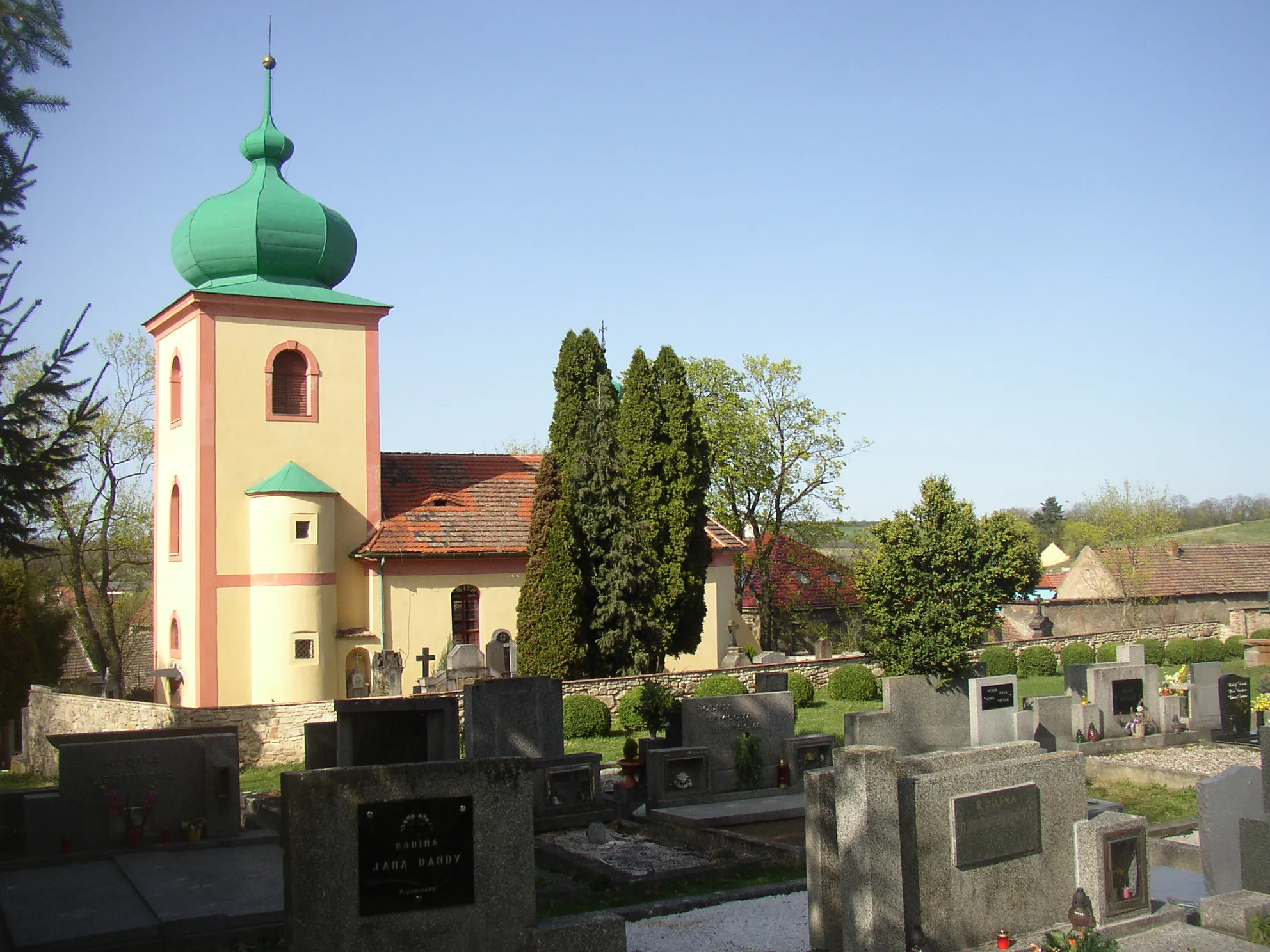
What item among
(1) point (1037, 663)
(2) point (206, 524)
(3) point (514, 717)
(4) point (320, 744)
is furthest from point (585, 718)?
(1) point (1037, 663)

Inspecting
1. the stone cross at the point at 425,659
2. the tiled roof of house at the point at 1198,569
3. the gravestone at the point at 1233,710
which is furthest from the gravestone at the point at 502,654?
the tiled roof of house at the point at 1198,569

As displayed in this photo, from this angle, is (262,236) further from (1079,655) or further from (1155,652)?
(1155,652)

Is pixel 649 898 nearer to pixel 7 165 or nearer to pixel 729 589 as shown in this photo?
pixel 7 165

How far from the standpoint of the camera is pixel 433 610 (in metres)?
28.0

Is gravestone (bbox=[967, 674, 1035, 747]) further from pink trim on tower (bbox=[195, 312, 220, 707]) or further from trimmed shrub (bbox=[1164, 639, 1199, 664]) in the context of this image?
trimmed shrub (bbox=[1164, 639, 1199, 664])

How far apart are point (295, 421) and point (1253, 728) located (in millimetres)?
20803

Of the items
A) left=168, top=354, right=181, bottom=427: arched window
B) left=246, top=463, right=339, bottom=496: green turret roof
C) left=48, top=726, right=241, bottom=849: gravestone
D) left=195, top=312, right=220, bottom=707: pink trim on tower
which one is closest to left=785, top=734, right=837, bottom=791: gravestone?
left=48, top=726, right=241, bottom=849: gravestone

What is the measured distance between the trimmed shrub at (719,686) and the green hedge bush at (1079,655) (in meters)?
12.2

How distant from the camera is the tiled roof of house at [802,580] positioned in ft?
142

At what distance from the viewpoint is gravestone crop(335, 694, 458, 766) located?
1352cm

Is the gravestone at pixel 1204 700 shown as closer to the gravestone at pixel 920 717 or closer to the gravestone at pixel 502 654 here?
the gravestone at pixel 920 717

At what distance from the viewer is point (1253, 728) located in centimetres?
2011

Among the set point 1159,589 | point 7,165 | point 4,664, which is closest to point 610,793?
A: point 7,165

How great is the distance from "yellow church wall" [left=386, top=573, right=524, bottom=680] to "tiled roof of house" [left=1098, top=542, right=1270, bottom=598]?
24214 mm
